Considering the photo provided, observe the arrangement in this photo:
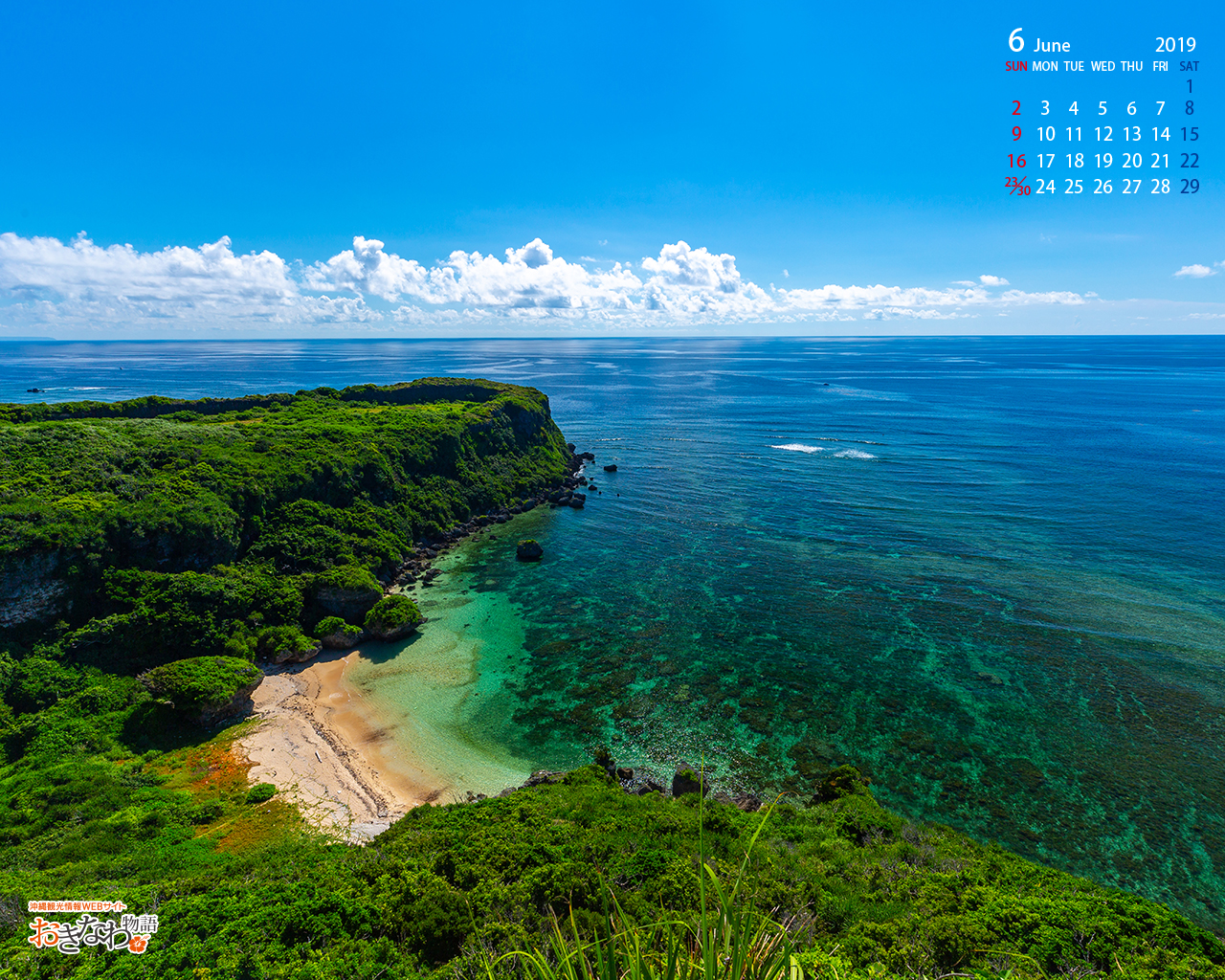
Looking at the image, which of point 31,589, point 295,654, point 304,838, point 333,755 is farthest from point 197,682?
point 304,838

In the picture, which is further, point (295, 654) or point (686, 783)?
point (295, 654)

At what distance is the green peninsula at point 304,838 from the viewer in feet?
44.4

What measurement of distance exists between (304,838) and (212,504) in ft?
95.9

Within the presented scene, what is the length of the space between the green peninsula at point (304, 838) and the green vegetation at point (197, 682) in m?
0.16

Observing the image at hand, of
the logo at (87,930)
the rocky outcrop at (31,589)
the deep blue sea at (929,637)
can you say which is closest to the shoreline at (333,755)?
the deep blue sea at (929,637)

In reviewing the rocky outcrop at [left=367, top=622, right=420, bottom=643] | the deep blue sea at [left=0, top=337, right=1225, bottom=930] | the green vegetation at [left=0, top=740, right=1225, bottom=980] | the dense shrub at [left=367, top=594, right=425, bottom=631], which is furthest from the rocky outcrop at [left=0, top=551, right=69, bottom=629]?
the deep blue sea at [left=0, top=337, right=1225, bottom=930]

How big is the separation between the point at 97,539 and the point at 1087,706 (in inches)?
2471

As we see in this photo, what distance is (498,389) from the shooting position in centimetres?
9800

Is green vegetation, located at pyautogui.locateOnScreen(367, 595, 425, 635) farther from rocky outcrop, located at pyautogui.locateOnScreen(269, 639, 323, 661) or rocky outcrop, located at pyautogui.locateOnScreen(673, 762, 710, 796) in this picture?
rocky outcrop, located at pyautogui.locateOnScreen(673, 762, 710, 796)

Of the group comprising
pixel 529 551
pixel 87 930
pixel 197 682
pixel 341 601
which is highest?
pixel 87 930

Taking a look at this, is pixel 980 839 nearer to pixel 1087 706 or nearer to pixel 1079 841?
pixel 1079 841

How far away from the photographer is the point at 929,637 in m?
40.0

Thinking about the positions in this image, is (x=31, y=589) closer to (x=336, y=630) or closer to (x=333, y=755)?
(x=336, y=630)

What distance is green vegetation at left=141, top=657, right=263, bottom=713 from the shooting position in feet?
99.3
